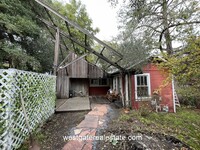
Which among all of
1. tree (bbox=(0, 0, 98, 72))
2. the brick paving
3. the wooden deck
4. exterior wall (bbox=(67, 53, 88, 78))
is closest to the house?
the wooden deck

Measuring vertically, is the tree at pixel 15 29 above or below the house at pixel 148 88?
above

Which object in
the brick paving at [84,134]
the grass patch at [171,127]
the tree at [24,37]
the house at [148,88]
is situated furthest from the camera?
the house at [148,88]

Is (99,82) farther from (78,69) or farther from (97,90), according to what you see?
(78,69)

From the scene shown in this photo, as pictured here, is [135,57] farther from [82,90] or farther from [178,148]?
[82,90]

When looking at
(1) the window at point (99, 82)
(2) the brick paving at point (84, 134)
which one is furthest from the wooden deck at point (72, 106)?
(1) the window at point (99, 82)

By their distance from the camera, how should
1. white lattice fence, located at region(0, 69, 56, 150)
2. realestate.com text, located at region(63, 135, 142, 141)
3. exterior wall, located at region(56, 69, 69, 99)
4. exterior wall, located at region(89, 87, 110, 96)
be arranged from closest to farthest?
1. white lattice fence, located at region(0, 69, 56, 150)
2. realestate.com text, located at region(63, 135, 142, 141)
3. exterior wall, located at region(56, 69, 69, 99)
4. exterior wall, located at region(89, 87, 110, 96)

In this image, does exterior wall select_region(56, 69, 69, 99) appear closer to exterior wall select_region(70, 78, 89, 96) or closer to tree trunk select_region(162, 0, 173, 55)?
exterior wall select_region(70, 78, 89, 96)

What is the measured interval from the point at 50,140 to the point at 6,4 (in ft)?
18.3

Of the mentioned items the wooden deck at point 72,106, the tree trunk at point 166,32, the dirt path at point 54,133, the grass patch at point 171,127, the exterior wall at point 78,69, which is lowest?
the grass patch at point 171,127

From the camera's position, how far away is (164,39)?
352 inches

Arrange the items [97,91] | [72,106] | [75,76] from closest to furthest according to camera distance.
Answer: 1. [72,106]
2. [75,76]
3. [97,91]

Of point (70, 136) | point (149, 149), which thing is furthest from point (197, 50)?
point (70, 136)

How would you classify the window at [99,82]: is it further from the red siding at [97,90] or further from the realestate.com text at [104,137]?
the realestate.com text at [104,137]

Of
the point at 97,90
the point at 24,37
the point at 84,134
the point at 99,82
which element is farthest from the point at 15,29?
the point at 97,90
